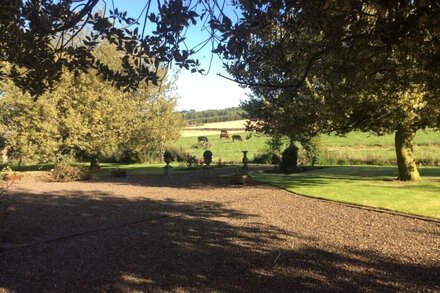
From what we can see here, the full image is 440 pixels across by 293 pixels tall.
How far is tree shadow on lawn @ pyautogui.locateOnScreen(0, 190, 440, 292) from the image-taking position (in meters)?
5.88

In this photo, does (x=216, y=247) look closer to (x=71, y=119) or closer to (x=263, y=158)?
(x=71, y=119)

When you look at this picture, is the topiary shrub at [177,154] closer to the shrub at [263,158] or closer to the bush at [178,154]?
the bush at [178,154]

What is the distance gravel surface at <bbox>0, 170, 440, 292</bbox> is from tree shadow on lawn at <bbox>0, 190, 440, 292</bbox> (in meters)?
0.02

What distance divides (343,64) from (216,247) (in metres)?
4.33

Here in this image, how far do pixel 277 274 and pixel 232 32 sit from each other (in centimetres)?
402

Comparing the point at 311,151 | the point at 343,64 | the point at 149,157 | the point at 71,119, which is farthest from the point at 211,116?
the point at 343,64

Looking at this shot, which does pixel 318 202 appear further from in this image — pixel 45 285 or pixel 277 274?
pixel 45 285

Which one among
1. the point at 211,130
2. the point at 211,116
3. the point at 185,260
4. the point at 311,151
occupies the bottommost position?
the point at 185,260

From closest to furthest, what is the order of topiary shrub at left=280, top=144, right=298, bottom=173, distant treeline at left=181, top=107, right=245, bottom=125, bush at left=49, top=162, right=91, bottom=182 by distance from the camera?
1. bush at left=49, top=162, right=91, bottom=182
2. topiary shrub at left=280, top=144, right=298, bottom=173
3. distant treeline at left=181, top=107, right=245, bottom=125

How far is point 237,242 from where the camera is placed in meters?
8.16

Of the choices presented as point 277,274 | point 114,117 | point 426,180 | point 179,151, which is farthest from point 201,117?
point 277,274

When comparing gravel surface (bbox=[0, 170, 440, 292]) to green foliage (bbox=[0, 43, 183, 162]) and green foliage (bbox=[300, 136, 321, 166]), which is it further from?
green foliage (bbox=[300, 136, 321, 166])

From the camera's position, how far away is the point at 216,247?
308 inches

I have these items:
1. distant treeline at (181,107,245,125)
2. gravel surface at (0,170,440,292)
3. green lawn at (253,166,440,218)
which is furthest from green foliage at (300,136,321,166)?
distant treeline at (181,107,245,125)
